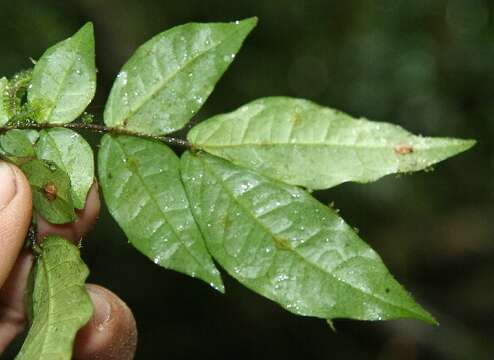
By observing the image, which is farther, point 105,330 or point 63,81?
point 105,330

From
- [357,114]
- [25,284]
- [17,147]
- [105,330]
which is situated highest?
[17,147]

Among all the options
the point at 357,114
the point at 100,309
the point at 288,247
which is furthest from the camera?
the point at 357,114

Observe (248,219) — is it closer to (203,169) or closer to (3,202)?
(203,169)

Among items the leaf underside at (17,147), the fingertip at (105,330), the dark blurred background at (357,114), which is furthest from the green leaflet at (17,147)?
the dark blurred background at (357,114)

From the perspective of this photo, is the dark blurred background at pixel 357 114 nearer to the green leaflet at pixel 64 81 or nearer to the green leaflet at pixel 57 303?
Result: the green leaflet at pixel 64 81

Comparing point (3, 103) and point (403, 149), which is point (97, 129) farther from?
point (403, 149)

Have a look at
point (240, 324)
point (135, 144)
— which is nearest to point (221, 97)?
point (240, 324)

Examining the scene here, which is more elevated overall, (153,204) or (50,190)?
(50,190)

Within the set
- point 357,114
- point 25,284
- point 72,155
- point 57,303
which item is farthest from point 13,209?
point 357,114

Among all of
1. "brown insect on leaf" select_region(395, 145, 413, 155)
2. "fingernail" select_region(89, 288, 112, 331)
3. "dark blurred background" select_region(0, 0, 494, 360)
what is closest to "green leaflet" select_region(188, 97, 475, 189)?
"brown insect on leaf" select_region(395, 145, 413, 155)
